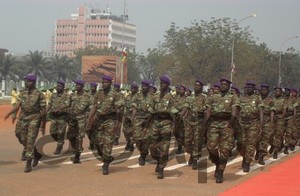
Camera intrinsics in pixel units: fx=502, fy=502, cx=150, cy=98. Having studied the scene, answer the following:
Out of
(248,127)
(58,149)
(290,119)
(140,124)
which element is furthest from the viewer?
(290,119)

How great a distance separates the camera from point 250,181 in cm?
935

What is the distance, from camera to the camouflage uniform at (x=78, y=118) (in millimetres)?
11508

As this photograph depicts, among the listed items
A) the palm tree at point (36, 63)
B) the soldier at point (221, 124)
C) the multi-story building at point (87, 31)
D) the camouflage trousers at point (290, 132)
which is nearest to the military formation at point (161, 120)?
the soldier at point (221, 124)

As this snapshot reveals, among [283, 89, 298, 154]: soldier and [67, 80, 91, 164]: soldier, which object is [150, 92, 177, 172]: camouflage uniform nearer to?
[67, 80, 91, 164]: soldier

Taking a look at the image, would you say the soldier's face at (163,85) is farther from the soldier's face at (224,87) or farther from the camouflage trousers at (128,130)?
the camouflage trousers at (128,130)

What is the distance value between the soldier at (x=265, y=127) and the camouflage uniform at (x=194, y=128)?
4.60 ft

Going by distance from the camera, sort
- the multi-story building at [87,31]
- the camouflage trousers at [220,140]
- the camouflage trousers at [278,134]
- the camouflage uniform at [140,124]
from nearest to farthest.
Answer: the camouflage trousers at [220,140] → the camouflage uniform at [140,124] → the camouflage trousers at [278,134] → the multi-story building at [87,31]

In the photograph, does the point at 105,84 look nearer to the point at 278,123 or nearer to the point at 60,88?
the point at 60,88

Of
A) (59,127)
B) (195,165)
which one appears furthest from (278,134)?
(59,127)

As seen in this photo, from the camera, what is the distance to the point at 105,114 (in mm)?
9852

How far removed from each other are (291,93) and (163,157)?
6.40 metres

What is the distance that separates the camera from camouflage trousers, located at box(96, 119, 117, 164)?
382 inches

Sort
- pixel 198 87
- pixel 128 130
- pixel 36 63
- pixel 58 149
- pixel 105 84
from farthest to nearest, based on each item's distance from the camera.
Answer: pixel 36 63, pixel 128 130, pixel 58 149, pixel 198 87, pixel 105 84

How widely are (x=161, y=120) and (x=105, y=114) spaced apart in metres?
1.14
